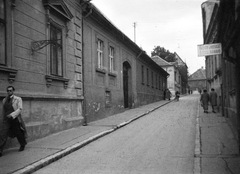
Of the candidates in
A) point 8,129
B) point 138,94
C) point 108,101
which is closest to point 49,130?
point 8,129

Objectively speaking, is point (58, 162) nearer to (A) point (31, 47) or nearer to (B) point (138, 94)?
(A) point (31, 47)

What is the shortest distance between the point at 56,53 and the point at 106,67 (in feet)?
18.7

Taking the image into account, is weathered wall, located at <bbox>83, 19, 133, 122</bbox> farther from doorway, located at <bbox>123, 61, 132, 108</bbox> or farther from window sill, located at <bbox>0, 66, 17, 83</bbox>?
window sill, located at <bbox>0, 66, 17, 83</bbox>

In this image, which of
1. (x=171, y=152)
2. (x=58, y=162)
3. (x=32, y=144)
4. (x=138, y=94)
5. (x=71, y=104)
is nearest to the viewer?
(x=58, y=162)

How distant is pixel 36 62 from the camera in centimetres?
917

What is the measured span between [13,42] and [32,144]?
9.78 feet

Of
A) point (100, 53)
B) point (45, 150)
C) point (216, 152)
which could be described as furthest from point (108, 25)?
point (216, 152)

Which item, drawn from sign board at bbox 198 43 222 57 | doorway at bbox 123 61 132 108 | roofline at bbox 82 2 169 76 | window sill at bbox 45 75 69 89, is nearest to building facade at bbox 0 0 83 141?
window sill at bbox 45 75 69 89

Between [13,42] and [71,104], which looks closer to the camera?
[13,42]

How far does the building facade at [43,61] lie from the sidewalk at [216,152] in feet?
16.4

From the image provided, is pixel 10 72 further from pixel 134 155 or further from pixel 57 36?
pixel 134 155

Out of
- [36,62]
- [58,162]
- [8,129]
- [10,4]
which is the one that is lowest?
[58,162]

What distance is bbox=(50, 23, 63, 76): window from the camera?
10.4 metres

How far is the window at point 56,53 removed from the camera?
1043 centimetres
